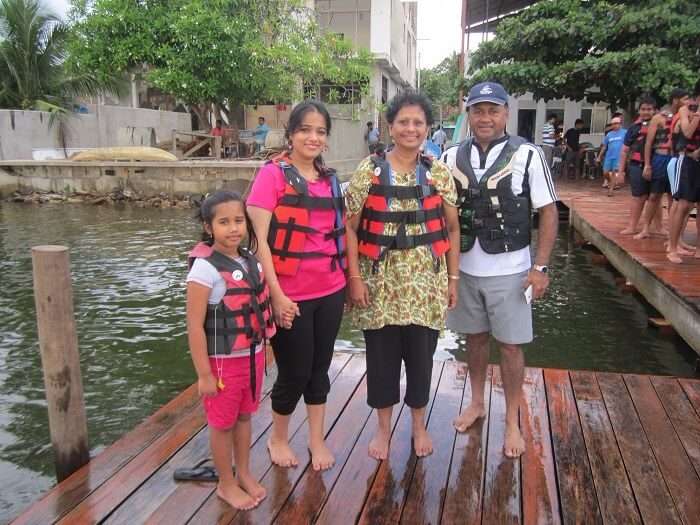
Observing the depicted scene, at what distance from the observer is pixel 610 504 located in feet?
9.06

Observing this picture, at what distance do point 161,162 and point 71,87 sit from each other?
19.4 ft

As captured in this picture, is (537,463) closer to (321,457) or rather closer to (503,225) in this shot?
(321,457)

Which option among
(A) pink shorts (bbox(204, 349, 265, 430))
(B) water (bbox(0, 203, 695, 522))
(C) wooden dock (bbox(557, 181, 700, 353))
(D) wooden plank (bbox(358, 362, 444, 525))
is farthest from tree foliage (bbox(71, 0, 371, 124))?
(A) pink shorts (bbox(204, 349, 265, 430))

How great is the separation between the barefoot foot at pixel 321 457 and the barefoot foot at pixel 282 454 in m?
0.09

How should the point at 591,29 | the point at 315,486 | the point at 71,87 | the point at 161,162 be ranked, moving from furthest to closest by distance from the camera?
the point at 71,87 < the point at 161,162 < the point at 591,29 < the point at 315,486

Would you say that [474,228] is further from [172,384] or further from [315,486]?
[172,384]

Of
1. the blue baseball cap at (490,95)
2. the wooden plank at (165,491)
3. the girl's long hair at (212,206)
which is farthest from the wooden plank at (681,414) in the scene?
the girl's long hair at (212,206)

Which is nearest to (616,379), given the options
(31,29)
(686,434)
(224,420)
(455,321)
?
(686,434)

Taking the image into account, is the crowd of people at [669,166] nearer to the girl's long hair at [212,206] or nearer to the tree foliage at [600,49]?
the girl's long hair at [212,206]

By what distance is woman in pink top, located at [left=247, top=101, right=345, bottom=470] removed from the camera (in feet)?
8.98

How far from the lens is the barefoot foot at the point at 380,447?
3.15 meters

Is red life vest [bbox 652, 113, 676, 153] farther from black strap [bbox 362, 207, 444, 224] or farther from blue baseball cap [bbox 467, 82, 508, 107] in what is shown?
black strap [bbox 362, 207, 444, 224]

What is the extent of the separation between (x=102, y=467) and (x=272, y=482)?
887 mm

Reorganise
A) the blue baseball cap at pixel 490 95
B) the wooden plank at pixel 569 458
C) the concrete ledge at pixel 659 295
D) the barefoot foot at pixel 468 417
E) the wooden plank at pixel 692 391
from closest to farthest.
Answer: the wooden plank at pixel 569 458 < the blue baseball cap at pixel 490 95 < the barefoot foot at pixel 468 417 < the wooden plank at pixel 692 391 < the concrete ledge at pixel 659 295
